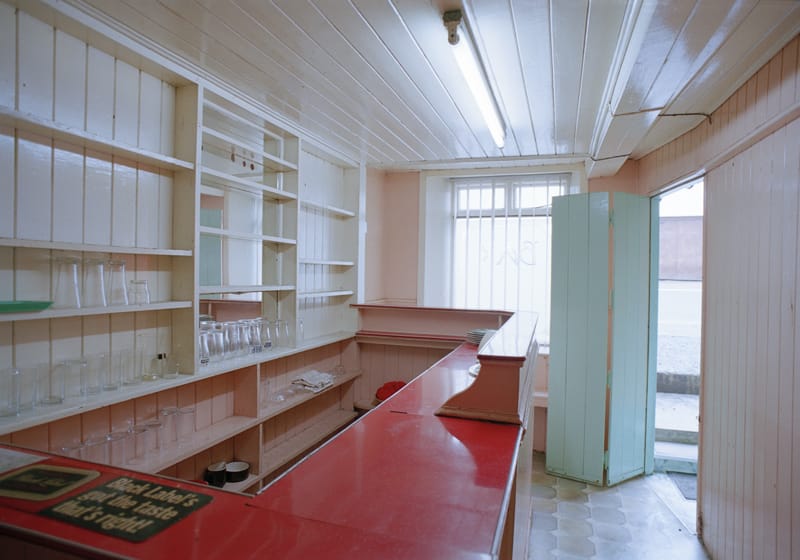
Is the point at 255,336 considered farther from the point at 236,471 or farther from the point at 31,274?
the point at 31,274

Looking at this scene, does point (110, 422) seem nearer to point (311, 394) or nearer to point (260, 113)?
point (311, 394)

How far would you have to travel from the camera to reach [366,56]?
201 centimetres

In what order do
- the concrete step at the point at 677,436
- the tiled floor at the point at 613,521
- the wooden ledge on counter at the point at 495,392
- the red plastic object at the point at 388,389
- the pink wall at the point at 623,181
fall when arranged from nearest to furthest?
the wooden ledge on counter at the point at 495,392 < the tiled floor at the point at 613,521 < the red plastic object at the point at 388,389 < the pink wall at the point at 623,181 < the concrete step at the point at 677,436

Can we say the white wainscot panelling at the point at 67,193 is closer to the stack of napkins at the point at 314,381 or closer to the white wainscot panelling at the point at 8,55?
the white wainscot panelling at the point at 8,55

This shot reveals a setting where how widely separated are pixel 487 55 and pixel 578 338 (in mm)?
2389

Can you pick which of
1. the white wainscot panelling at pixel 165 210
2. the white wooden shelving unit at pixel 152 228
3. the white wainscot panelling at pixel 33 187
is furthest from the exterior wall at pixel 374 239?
the white wainscot panelling at pixel 33 187

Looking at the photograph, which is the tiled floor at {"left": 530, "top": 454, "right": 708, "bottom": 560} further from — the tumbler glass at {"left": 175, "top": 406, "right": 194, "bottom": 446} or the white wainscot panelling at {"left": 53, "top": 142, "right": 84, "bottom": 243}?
the white wainscot panelling at {"left": 53, "top": 142, "right": 84, "bottom": 243}

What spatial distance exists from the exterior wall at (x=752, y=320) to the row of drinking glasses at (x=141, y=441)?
9.01ft

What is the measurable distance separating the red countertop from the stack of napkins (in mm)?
1941

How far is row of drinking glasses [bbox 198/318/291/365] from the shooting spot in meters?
2.34

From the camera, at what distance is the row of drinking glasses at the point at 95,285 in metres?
1.68

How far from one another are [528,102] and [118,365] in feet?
8.23

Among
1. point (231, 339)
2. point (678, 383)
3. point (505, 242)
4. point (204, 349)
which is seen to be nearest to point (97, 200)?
point (204, 349)

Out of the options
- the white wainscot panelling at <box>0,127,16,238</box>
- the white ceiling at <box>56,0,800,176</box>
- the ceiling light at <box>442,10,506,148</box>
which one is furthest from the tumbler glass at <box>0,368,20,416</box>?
the ceiling light at <box>442,10,506,148</box>
